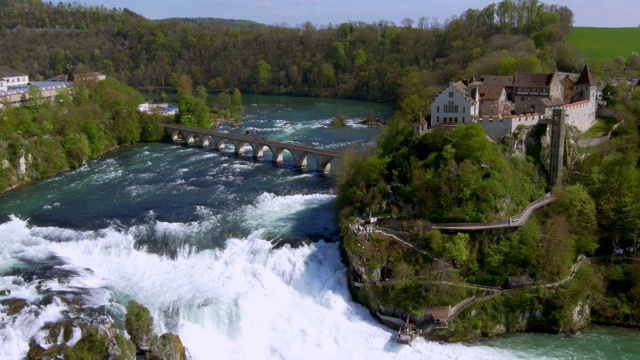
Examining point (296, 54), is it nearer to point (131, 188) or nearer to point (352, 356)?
point (131, 188)

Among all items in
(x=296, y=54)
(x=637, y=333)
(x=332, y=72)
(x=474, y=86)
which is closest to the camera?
(x=637, y=333)

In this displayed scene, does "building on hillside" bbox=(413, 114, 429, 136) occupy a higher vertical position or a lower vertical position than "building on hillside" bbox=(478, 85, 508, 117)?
lower

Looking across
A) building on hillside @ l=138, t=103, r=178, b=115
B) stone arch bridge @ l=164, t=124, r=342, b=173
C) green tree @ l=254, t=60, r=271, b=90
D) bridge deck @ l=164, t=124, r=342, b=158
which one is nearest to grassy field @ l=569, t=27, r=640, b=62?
bridge deck @ l=164, t=124, r=342, b=158

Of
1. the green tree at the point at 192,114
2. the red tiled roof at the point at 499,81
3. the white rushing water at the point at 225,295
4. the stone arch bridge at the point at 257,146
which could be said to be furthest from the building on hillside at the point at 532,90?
the green tree at the point at 192,114

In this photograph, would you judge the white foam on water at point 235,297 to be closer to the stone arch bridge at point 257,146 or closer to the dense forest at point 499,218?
the dense forest at point 499,218

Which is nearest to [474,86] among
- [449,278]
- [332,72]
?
[449,278]

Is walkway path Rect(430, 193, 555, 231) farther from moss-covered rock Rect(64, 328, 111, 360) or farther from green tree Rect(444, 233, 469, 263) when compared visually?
moss-covered rock Rect(64, 328, 111, 360)
